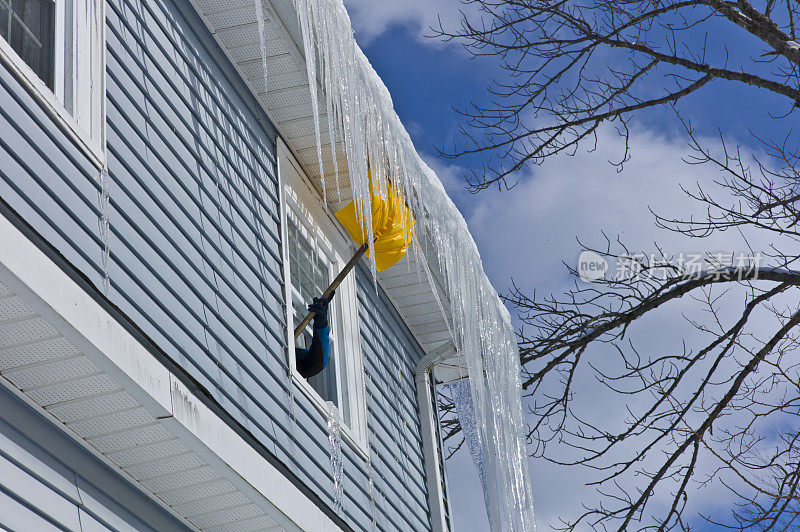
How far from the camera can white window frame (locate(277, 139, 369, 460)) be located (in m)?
6.45

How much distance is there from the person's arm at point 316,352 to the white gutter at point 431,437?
7.82 ft

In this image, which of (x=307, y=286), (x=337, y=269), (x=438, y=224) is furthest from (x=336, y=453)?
(x=438, y=224)

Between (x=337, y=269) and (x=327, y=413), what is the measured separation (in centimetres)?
135

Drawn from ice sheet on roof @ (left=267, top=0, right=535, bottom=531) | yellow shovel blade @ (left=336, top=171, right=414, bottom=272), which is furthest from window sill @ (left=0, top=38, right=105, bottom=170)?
yellow shovel blade @ (left=336, top=171, right=414, bottom=272)

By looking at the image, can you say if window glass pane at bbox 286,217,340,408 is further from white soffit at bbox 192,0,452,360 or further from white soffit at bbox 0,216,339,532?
white soffit at bbox 0,216,339,532

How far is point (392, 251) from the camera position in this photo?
7039 mm

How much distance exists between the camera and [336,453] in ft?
20.1

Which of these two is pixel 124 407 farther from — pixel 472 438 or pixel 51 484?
pixel 472 438

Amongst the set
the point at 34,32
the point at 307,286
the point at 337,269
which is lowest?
the point at 34,32

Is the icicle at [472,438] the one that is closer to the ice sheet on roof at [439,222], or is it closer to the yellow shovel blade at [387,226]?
the ice sheet on roof at [439,222]

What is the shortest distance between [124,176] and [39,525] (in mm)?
1596

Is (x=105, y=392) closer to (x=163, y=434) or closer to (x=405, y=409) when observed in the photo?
(x=163, y=434)

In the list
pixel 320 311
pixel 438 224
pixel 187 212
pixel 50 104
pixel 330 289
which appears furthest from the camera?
pixel 438 224

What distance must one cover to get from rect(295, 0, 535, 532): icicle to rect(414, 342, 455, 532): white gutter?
306 mm
